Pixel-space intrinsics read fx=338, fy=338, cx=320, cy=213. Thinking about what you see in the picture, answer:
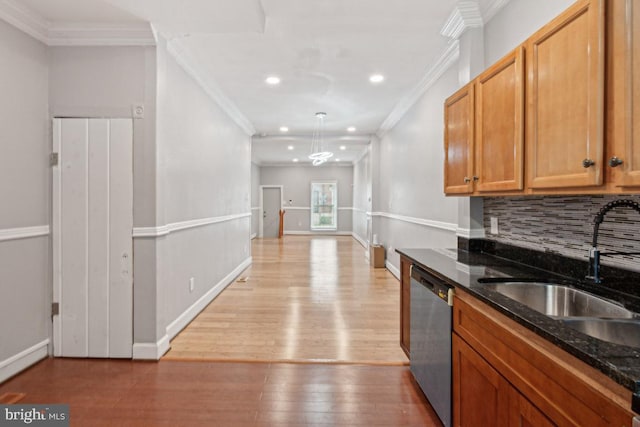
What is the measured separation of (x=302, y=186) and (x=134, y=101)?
9.88m

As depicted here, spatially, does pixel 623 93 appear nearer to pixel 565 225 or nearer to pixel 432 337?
pixel 565 225

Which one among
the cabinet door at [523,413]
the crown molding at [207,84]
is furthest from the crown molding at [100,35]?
the cabinet door at [523,413]

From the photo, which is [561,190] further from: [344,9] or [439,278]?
[344,9]

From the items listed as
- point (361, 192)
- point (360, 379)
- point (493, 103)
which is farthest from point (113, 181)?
point (361, 192)

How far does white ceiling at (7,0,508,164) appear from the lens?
2.48m

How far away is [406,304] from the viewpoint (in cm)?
257

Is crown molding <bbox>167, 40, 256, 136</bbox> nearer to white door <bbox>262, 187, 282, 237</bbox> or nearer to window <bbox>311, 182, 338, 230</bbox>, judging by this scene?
white door <bbox>262, 187, 282, 237</bbox>

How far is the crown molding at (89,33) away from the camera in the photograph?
8.63ft

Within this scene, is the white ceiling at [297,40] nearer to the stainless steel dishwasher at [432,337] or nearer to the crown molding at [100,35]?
the crown molding at [100,35]

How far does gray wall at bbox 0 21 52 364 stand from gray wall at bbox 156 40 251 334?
88 cm

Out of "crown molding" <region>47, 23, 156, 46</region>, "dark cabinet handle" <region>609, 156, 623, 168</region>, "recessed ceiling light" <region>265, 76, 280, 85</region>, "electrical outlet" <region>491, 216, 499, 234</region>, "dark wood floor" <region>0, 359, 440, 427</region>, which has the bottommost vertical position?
"dark wood floor" <region>0, 359, 440, 427</region>

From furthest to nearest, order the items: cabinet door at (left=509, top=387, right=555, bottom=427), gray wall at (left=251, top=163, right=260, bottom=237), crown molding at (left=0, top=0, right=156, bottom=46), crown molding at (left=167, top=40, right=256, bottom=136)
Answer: gray wall at (left=251, top=163, right=260, bottom=237) < crown molding at (left=167, top=40, right=256, bottom=136) < crown molding at (left=0, top=0, right=156, bottom=46) < cabinet door at (left=509, top=387, right=555, bottom=427)

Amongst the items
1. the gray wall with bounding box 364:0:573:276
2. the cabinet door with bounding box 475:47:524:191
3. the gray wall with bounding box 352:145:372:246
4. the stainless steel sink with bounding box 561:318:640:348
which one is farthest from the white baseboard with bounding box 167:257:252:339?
the gray wall with bounding box 352:145:372:246

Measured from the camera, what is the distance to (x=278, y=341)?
3.13m
